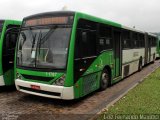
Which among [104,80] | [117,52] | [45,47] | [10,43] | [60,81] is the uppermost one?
[10,43]

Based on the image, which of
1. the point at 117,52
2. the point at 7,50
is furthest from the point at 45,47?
the point at 117,52

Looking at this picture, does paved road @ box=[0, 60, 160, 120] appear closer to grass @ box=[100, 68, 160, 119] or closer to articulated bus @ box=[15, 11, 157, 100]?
articulated bus @ box=[15, 11, 157, 100]

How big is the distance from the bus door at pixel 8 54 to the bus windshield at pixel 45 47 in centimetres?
129

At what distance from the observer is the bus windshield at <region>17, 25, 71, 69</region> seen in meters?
7.04

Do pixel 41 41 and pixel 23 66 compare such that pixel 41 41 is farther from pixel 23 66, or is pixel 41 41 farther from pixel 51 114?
pixel 51 114

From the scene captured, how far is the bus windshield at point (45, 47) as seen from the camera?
7035mm

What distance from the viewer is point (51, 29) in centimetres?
732

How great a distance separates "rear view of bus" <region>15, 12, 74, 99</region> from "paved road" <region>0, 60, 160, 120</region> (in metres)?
0.43

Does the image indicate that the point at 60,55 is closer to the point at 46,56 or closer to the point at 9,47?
the point at 46,56

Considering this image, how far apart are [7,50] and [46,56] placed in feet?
8.22

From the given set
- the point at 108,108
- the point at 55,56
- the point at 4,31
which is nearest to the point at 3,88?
the point at 4,31

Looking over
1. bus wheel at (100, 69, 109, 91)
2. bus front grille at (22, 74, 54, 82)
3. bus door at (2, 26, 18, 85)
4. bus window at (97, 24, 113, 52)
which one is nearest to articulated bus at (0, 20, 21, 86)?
bus door at (2, 26, 18, 85)

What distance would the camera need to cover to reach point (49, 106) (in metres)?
7.40

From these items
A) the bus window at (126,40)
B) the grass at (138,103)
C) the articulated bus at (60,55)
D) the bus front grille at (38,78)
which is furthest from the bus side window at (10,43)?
the bus window at (126,40)
